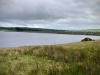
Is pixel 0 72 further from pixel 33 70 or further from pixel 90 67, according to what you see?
pixel 90 67

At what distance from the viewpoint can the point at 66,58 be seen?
7418 mm

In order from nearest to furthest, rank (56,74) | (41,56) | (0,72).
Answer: (56,74) < (0,72) < (41,56)

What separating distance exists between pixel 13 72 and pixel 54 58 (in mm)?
2794

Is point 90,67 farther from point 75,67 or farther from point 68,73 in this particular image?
A: point 68,73

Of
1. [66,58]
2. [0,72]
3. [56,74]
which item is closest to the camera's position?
[56,74]

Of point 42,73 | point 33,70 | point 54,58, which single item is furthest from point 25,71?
point 54,58

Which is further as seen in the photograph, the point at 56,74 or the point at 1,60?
the point at 1,60

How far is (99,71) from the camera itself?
5.47m

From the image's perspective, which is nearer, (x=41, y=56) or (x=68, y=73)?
(x=68, y=73)

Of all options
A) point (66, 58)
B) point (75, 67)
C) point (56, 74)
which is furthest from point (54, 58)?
point (56, 74)

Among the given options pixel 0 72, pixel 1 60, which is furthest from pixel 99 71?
pixel 1 60

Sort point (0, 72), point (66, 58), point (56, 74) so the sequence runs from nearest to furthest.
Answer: point (56, 74) → point (0, 72) → point (66, 58)

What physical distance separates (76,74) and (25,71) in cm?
191

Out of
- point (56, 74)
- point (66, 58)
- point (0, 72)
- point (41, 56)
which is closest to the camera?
point (56, 74)
